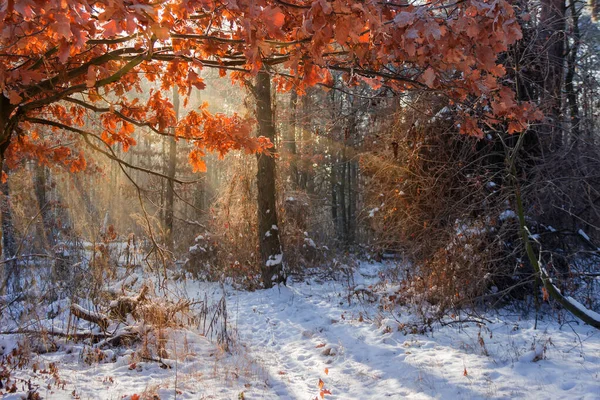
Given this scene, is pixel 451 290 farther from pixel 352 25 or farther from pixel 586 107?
pixel 352 25

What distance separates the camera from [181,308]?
643 cm

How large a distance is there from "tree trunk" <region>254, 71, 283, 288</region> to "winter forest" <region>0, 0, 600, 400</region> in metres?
0.05

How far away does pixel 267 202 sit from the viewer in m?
10.4

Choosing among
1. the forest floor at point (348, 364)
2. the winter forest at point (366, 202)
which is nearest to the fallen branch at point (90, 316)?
the winter forest at point (366, 202)

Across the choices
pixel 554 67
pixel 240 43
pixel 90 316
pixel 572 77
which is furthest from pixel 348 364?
pixel 572 77

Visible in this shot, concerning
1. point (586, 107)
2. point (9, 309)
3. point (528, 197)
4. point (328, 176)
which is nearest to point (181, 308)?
point (9, 309)

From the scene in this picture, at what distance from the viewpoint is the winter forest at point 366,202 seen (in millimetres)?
2949

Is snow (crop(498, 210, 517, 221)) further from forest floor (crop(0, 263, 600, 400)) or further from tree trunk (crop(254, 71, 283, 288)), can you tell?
tree trunk (crop(254, 71, 283, 288))

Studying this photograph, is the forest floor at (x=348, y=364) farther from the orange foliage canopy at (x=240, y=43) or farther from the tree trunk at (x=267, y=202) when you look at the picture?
the tree trunk at (x=267, y=202)

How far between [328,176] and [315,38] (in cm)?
2239

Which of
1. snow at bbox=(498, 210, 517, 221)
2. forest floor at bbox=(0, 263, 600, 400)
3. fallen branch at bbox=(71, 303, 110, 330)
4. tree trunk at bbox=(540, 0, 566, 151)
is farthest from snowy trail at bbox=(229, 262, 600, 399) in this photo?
tree trunk at bbox=(540, 0, 566, 151)

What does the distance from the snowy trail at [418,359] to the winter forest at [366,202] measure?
35mm

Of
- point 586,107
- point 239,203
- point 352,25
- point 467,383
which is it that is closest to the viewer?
point 352,25

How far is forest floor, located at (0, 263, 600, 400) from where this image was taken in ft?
14.0
